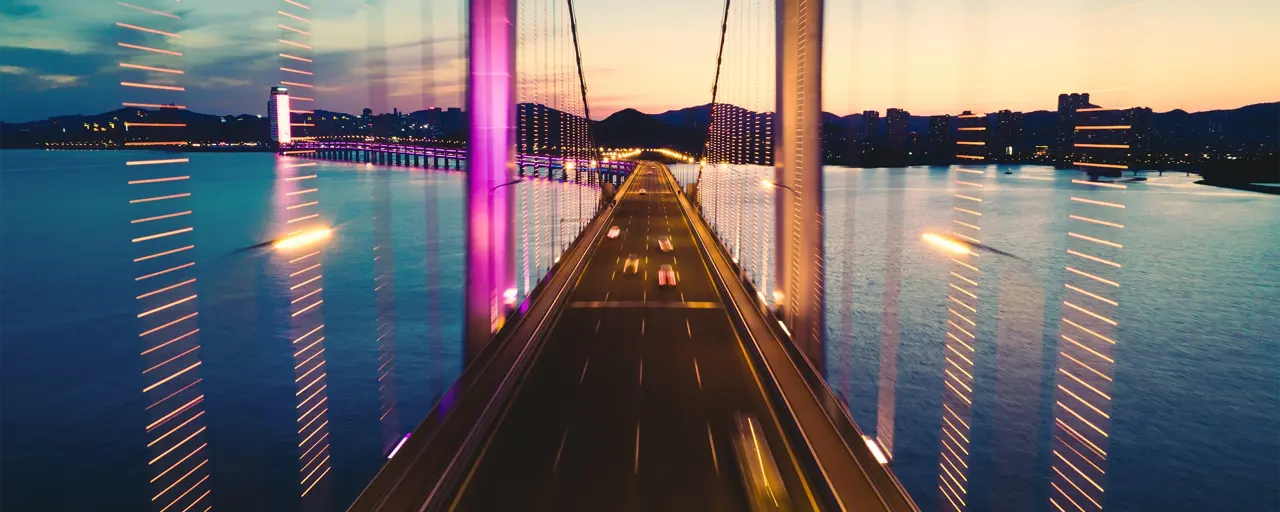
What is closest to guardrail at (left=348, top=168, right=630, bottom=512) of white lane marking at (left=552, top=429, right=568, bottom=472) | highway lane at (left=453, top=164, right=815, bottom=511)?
highway lane at (left=453, top=164, right=815, bottom=511)

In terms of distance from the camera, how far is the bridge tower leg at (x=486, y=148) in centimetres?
1894

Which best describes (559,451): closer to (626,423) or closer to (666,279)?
(626,423)

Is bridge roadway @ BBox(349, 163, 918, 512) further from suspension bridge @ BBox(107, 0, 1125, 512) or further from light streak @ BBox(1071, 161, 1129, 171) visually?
light streak @ BBox(1071, 161, 1129, 171)

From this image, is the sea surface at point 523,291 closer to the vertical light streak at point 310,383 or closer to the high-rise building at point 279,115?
the vertical light streak at point 310,383

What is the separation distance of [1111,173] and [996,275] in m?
60.7

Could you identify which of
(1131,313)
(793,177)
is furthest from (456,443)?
(1131,313)

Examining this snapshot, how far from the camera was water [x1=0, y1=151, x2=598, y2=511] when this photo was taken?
80.1ft

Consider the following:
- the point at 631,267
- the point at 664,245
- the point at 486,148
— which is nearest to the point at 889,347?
the point at 664,245

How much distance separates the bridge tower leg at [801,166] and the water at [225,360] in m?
13.1

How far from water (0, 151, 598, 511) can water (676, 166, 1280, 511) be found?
17418 millimetres

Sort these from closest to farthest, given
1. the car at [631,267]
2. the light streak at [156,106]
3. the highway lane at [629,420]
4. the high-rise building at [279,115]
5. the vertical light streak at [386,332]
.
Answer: the light streak at [156,106], the high-rise building at [279,115], the highway lane at [629,420], the vertical light streak at [386,332], the car at [631,267]

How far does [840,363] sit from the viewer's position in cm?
3506

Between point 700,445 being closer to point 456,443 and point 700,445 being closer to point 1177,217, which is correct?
point 456,443

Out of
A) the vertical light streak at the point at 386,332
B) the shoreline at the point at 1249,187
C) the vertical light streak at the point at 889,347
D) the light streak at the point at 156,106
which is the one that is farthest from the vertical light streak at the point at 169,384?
the shoreline at the point at 1249,187
